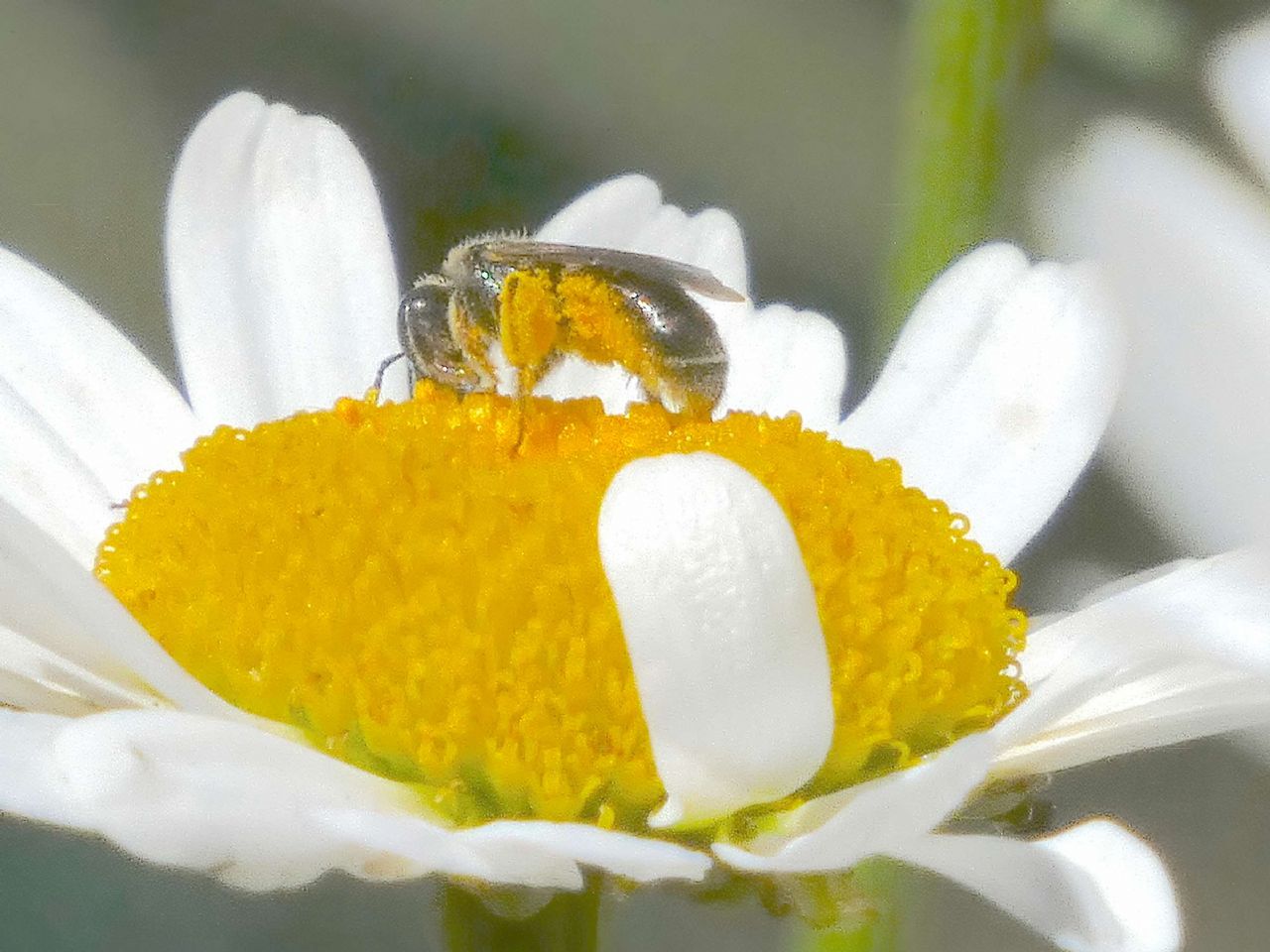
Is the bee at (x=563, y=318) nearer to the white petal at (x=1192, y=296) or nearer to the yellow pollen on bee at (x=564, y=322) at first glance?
the yellow pollen on bee at (x=564, y=322)

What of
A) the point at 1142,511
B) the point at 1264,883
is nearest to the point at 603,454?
the point at 1142,511

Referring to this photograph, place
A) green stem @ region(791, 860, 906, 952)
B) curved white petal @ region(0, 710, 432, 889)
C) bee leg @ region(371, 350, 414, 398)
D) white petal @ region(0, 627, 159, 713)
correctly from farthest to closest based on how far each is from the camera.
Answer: bee leg @ region(371, 350, 414, 398), green stem @ region(791, 860, 906, 952), white petal @ region(0, 627, 159, 713), curved white petal @ region(0, 710, 432, 889)

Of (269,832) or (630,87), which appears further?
(630,87)

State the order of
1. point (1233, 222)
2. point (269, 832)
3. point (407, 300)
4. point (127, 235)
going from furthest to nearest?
point (127, 235), point (407, 300), point (1233, 222), point (269, 832)

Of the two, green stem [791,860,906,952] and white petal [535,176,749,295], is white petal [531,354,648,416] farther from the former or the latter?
green stem [791,860,906,952]

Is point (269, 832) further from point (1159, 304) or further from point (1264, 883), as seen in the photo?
point (1264, 883)

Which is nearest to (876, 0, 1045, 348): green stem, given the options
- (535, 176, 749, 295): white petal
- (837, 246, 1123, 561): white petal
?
(837, 246, 1123, 561): white petal

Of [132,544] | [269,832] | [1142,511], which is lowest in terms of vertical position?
[269,832]
